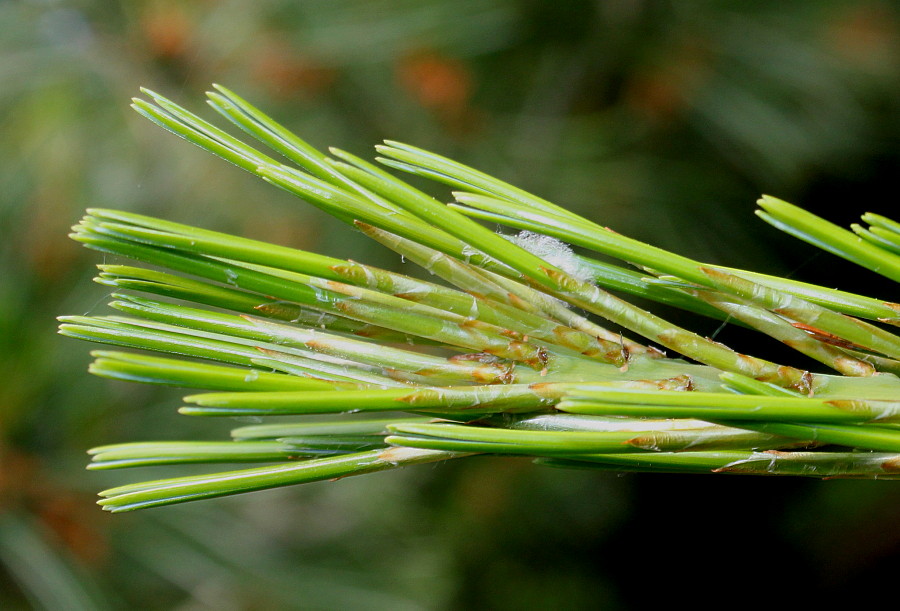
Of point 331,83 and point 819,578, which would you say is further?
point 819,578

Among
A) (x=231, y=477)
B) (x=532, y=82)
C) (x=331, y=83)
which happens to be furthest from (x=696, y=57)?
(x=231, y=477)

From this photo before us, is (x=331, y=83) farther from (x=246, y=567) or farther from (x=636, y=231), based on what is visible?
(x=246, y=567)

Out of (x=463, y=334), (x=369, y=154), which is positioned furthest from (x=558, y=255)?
(x=369, y=154)

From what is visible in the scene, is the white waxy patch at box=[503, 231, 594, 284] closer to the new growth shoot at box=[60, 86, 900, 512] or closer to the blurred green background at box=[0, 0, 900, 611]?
the new growth shoot at box=[60, 86, 900, 512]

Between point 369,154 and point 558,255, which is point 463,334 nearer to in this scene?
point 558,255

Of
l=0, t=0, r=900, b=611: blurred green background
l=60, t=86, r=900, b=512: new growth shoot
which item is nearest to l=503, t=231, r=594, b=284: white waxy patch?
l=60, t=86, r=900, b=512: new growth shoot

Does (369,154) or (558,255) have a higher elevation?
(369,154)
